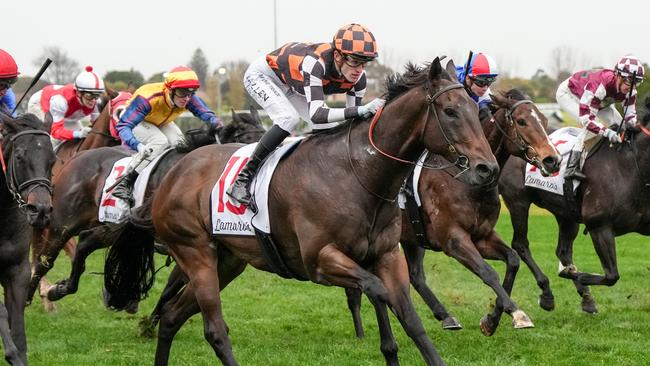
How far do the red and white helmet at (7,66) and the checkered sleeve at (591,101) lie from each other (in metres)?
5.04

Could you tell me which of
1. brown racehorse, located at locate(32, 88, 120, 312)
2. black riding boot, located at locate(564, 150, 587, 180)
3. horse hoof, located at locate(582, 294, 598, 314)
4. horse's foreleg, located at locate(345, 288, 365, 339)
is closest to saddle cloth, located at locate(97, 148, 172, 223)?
brown racehorse, located at locate(32, 88, 120, 312)

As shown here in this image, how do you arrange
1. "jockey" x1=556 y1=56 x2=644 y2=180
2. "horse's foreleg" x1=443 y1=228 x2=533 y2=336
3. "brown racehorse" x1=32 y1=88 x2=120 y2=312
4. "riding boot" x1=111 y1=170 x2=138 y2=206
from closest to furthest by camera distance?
"horse's foreleg" x1=443 y1=228 x2=533 y2=336 → "riding boot" x1=111 y1=170 x2=138 y2=206 → "jockey" x1=556 y1=56 x2=644 y2=180 → "brown racehorse" x1=32 y1=88 x2=120 y2=312

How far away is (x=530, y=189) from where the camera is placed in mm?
9797

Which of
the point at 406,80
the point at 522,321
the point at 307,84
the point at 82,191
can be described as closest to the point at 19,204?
the point at 307,84

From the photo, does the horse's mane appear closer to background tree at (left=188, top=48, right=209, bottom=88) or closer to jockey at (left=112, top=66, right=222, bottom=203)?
jockey at (left=112, top=66, right=222, bottom=203)

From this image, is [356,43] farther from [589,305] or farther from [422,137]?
[589,305]

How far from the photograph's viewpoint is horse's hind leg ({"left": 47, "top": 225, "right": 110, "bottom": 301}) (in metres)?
8.21

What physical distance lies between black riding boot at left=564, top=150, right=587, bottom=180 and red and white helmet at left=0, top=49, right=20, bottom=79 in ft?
16.2

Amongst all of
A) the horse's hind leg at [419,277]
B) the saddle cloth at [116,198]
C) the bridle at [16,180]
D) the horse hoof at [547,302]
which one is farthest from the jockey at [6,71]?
the horse hoof at [547,302]

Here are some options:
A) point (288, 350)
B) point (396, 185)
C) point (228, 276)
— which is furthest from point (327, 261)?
point (288, 350)

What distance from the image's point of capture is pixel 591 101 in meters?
9.18

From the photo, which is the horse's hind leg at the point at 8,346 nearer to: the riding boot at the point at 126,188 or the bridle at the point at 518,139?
the riding boot at the point at 126,188

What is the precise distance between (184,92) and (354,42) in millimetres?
2810

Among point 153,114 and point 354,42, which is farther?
point 153,114
